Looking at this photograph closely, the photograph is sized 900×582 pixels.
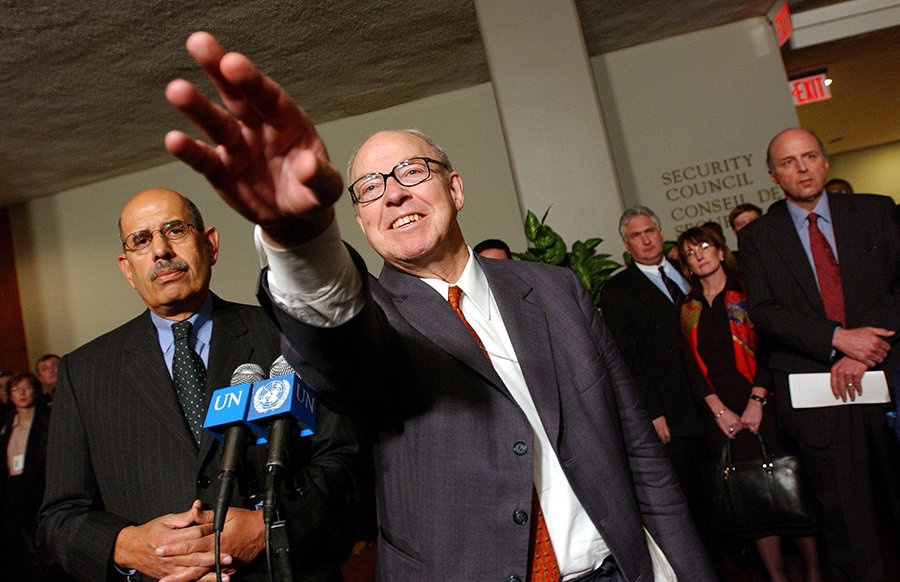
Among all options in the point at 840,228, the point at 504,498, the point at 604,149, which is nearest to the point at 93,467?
the point at 504,498

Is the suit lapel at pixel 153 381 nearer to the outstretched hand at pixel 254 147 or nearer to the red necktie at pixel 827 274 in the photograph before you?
the outstretched hand at pixel 254 147

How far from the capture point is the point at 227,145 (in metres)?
0.75

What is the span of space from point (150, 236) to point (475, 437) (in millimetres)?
1104

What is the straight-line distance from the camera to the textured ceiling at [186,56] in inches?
193

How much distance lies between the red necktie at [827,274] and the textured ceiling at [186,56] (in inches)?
151

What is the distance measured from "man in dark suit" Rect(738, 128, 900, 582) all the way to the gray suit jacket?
159 cm

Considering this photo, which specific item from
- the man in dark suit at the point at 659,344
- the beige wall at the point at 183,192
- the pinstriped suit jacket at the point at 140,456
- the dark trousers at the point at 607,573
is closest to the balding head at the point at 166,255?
the pinstriped suit jacket at the point at 140,456

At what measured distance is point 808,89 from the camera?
7.60 m

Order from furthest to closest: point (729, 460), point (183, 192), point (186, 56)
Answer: point (183, 192)
point (186, 56)
point (729, 460)

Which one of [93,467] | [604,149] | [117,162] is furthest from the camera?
Answer: [117,162]

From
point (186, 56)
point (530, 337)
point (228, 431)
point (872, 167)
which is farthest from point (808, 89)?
point (872, 167)

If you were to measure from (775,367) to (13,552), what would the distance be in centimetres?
507

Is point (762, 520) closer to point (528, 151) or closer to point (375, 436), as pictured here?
point (375, 436)

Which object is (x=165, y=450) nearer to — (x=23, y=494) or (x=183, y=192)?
(x=23, y=494)
